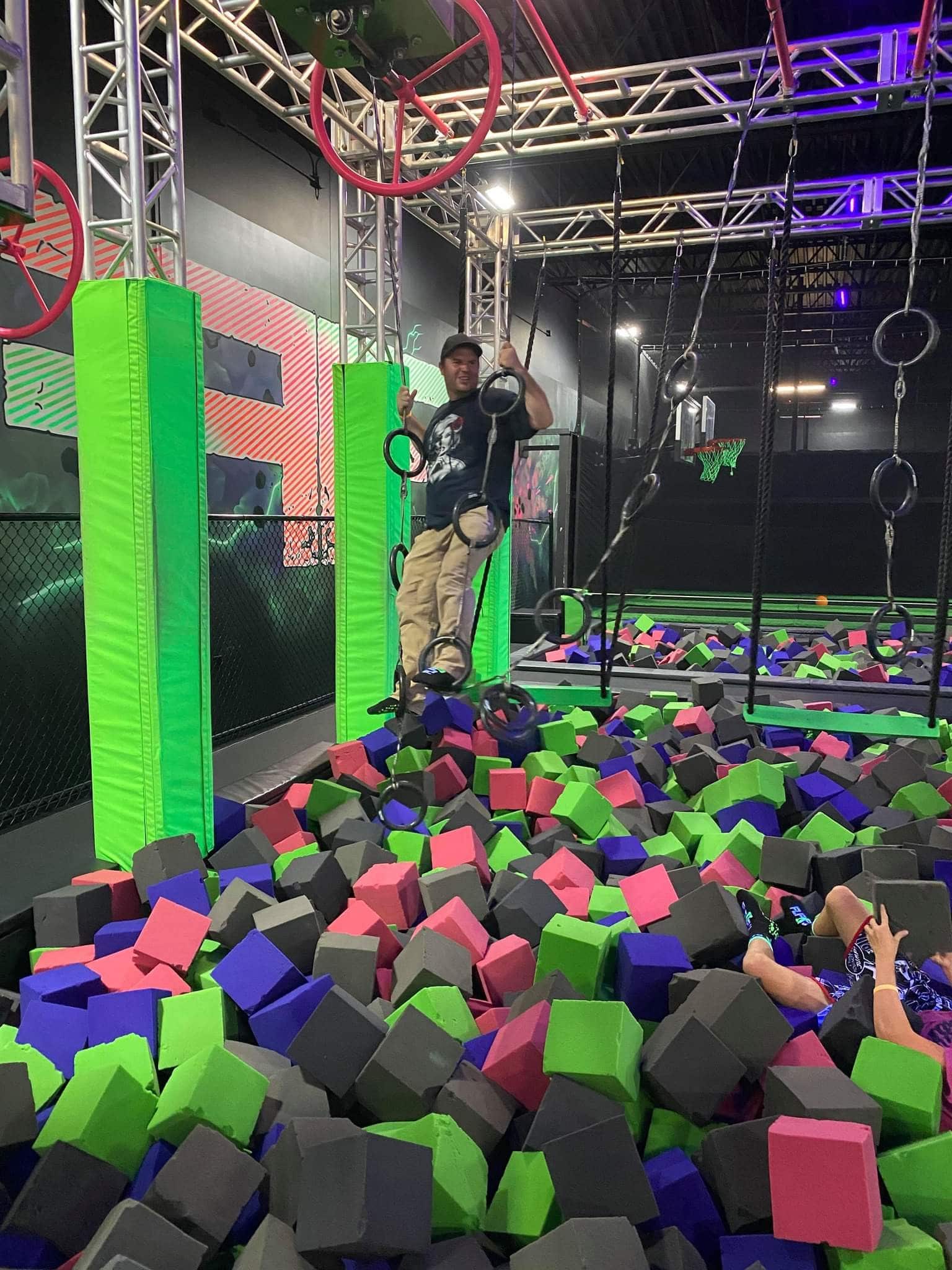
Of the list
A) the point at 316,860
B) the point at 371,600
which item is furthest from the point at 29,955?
the point at 371,600

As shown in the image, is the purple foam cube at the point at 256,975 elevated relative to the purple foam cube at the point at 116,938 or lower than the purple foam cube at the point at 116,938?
elevated

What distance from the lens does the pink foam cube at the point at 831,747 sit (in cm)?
391

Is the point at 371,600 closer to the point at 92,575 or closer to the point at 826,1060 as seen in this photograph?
the point at 92,575

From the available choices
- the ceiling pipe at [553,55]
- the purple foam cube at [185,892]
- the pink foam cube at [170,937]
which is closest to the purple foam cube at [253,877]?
the purple foam cube at [185,892]

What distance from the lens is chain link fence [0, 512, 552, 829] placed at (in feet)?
14.0

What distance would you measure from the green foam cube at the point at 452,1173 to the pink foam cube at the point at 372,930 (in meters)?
0.69

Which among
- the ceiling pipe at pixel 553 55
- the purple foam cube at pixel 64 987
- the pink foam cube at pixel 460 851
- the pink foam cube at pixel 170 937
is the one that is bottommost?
the purple foam cube at pixel 64 987

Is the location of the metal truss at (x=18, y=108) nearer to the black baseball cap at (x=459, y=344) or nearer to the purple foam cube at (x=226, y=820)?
the black baseball cap at (x=459, y=344)

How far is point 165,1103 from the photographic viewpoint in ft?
5.62

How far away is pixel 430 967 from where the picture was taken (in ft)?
6.91

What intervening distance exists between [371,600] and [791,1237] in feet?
10.1

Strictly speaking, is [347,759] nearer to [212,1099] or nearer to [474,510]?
[474,510]

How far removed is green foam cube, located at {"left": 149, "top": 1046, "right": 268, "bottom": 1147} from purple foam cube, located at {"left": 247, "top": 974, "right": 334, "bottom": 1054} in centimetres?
24

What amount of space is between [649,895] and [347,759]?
1.53 metres
